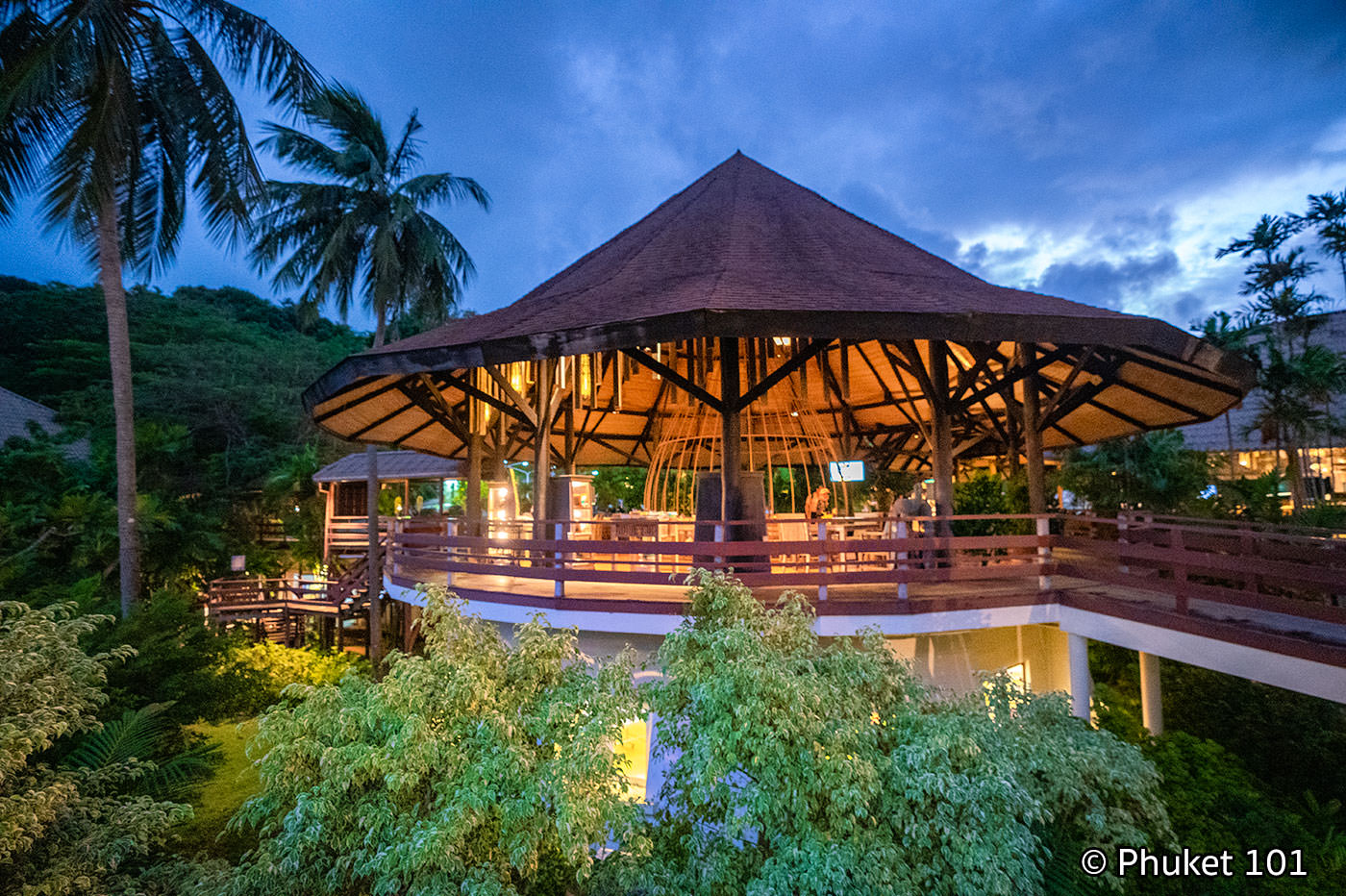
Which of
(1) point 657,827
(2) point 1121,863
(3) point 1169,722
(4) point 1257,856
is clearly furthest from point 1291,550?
(1) point 657,827

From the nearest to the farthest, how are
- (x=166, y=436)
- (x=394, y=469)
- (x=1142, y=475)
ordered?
(x=1142, y=475) < (x=166, y=436) < (x=394, y=469)

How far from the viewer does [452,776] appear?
3.99 meters

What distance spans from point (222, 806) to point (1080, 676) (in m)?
9.86

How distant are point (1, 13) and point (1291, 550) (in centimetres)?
1943

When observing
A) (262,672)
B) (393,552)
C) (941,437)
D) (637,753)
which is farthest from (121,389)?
(941,437)

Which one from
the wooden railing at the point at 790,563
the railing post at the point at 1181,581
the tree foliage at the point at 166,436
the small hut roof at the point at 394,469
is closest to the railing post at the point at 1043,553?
the wooden railing at the point at 790,563

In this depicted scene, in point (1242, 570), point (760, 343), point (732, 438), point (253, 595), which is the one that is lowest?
point (253, 595)

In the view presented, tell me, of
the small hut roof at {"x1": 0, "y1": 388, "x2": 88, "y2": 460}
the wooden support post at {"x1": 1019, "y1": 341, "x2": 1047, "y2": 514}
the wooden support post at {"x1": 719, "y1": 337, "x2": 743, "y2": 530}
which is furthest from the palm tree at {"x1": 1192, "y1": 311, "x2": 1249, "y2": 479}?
the small hut roof at {"x1": 0, "y1": 388, "x2": 88, "y2": 460}

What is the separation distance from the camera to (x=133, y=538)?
11469 mm

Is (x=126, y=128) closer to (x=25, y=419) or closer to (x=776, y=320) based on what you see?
(x=776, y=320)

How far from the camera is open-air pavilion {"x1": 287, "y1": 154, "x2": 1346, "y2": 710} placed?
23.7ft

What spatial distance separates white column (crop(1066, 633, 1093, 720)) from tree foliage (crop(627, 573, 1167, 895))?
10.2 ft

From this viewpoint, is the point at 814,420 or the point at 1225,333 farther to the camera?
the point at 1225,333

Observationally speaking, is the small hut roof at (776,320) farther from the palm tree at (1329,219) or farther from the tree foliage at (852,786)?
the palm tree at (1329,219)
